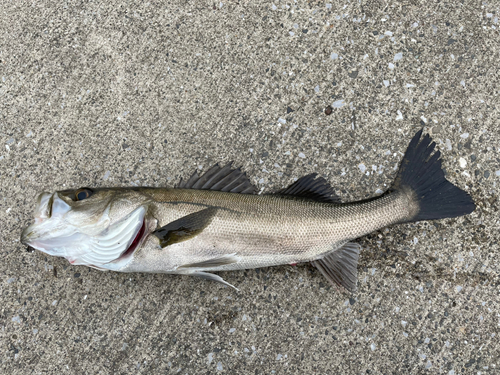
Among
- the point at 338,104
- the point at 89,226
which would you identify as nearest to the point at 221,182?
the point at 89,226

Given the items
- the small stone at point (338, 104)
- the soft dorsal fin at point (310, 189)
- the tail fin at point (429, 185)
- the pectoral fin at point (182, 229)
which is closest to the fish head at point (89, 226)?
the pectoral fin at point (182, 229)

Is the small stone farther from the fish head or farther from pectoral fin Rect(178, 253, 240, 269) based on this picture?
the fish head

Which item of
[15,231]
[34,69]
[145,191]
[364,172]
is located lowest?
[15,231]

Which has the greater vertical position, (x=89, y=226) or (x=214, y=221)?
(x=214, y=221)

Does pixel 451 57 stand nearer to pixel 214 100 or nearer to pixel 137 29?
pixel 214 100

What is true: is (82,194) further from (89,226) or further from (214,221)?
(214,221)

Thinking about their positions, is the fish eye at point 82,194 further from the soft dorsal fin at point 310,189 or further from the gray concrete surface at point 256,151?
the soft dorsal fin at point 310,189

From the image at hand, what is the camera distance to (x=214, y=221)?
2385mm

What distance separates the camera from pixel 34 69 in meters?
3.21

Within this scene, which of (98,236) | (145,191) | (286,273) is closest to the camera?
(98,236)

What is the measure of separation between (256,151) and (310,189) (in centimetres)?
65

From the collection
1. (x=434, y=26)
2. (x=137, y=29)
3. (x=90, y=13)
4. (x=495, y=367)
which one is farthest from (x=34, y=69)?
(x=495, y=367)

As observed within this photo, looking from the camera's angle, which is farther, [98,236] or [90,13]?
[90,13]

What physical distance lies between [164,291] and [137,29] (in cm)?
242
